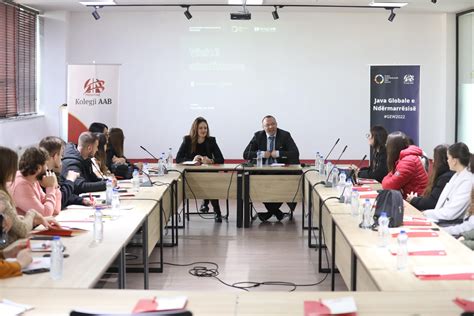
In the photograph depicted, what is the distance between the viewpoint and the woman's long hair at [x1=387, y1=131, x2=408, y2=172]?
6.77 meters

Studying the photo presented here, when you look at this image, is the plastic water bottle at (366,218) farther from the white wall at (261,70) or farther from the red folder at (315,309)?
the white wall at (261,70)

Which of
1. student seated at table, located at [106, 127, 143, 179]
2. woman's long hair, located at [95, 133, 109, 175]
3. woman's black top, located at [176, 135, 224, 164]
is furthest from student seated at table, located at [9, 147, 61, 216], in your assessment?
woman's black top, located at [176, 135, 224, 164]

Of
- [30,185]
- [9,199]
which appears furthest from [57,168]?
[9,199]

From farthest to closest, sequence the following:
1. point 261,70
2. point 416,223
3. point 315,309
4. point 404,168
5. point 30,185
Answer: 1. point 261,70
2. point 404,168
3. point 30,185
4. point 416,223
5. point 315,309

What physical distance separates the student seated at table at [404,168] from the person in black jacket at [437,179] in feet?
1.96

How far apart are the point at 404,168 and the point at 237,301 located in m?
4.10

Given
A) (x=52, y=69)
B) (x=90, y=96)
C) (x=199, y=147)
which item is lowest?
(x=199, y=147)

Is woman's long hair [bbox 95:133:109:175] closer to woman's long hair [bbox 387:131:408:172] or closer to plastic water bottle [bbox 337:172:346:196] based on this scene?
plastic water bottle [bbox 337:172:346:196]

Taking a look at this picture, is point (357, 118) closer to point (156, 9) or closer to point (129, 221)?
point (156, 9)

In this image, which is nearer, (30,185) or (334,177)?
(30,185)

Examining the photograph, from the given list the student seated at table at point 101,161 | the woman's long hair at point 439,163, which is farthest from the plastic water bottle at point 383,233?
the student seated at table at point 101,161

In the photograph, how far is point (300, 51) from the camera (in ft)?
34.8

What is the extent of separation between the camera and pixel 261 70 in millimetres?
10656

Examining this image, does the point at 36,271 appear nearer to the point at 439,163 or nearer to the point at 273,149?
the point at 439,163
